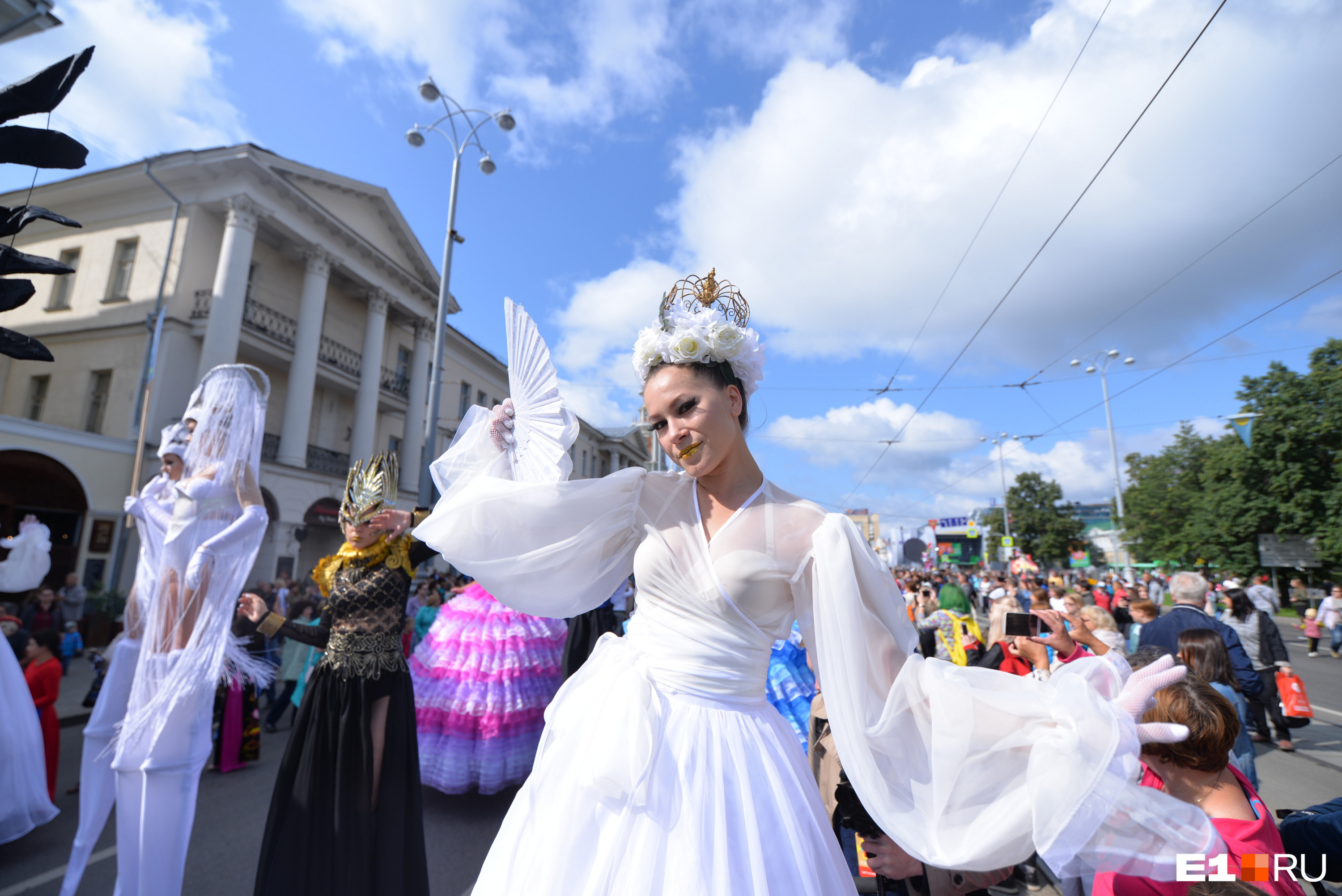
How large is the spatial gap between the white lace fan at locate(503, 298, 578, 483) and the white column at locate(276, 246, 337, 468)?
18.3 metres

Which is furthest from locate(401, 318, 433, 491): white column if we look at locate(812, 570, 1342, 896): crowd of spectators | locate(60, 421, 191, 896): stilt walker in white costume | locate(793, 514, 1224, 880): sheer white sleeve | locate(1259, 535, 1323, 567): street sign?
locate(1259, 535, 1323, 567): street sign

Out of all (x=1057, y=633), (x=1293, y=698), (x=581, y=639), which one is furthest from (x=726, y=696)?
(x=1293, y=698)

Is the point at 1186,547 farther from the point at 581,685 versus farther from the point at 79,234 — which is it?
the point at 79,234

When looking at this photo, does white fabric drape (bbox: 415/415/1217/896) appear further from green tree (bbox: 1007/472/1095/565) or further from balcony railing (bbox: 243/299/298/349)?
green tree (bbox: 1007/472/1095/565)

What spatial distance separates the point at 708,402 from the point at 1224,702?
1803mm

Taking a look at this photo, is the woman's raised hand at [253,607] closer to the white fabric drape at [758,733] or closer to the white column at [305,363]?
the white fabric drape at [758,733]

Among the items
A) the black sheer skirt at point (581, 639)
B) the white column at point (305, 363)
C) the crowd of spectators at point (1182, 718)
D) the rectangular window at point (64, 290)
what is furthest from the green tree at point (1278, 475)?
the rectangular window at point (64, 290)

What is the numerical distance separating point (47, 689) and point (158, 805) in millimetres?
2792

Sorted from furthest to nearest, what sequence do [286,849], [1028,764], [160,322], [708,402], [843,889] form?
1. [160,322]
2. [286,849]
3. [708,402]
4. [843,889]
5. [1028,764]

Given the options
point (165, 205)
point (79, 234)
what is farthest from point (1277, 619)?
point (79, 234)

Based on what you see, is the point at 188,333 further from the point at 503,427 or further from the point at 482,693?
the point at 503,427

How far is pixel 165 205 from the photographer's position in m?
16.7

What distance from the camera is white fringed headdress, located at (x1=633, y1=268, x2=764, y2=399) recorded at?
1844 millimetres

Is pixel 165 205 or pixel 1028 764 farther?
pixel 165 205
